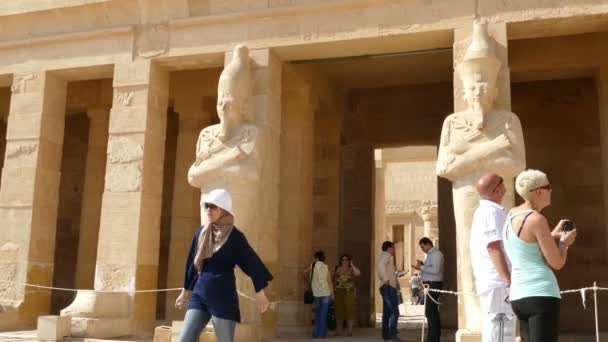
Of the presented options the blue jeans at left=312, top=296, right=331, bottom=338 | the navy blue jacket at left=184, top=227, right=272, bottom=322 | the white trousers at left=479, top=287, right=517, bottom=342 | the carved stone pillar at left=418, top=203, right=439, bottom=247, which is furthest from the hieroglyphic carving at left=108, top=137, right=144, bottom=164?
the carved stone pillar at left=418, top=203, right=439, bottom=247

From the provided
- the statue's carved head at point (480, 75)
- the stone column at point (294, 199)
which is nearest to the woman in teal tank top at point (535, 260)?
the statue's carved head at point (480, 75)

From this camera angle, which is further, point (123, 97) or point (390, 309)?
point (123, 97)

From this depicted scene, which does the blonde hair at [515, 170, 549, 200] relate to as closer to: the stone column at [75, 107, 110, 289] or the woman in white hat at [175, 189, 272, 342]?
the woman in white hat at [175, 189, 272, 342]

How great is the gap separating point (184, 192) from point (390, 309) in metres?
4.26

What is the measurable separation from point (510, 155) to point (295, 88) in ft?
13.4

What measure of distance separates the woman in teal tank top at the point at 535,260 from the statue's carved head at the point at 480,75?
404cm

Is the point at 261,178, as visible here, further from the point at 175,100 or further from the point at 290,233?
the point at 175,100

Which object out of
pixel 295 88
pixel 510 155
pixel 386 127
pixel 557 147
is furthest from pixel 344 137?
pixel 510 155

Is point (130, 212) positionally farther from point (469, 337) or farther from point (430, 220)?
point (430, 220)

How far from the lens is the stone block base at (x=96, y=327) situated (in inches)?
331

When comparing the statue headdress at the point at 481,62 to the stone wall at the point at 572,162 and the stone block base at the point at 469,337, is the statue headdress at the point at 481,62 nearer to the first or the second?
the stone block base at the point at 469,337

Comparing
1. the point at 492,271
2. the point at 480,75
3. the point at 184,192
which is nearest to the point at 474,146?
the point at 480,75

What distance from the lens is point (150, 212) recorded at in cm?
917

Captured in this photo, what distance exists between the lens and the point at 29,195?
31.8ft
